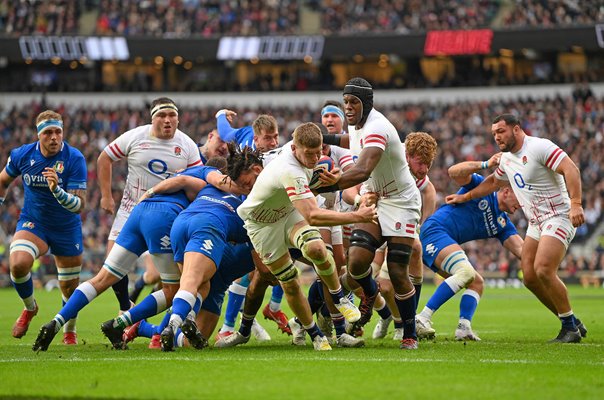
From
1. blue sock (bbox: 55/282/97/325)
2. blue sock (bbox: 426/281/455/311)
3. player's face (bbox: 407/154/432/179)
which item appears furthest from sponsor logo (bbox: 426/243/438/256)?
blue sock (bbox: 55/282/97/325)

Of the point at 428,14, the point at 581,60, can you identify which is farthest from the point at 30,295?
the point at 581,60

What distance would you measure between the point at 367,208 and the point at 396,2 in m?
41.2

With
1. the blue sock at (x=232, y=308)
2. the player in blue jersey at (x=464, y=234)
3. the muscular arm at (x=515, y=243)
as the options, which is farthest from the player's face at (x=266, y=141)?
the muscular arm at (x=515, y=243)

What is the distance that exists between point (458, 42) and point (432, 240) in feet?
113

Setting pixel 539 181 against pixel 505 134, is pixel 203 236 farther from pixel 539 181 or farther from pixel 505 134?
pixel 539 181

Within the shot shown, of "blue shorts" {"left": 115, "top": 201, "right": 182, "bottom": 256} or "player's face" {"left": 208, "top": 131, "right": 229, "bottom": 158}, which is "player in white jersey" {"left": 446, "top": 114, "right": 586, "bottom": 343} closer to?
"player's face" {"left": 208, "top": 131, "right": 229, "bottom": 158}

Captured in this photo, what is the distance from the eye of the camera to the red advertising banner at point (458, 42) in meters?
46.5

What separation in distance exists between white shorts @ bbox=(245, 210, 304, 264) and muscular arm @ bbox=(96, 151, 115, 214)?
3.45 m

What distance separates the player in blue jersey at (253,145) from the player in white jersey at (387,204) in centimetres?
139

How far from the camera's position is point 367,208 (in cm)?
970

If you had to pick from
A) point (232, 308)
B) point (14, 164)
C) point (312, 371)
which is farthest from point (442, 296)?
point (14, 164)

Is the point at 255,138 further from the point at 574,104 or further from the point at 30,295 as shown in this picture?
the point at 574,104

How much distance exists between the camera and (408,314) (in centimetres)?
1083

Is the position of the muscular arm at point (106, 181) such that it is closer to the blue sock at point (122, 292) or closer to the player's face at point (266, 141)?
the blue sock at point (122, 292)
